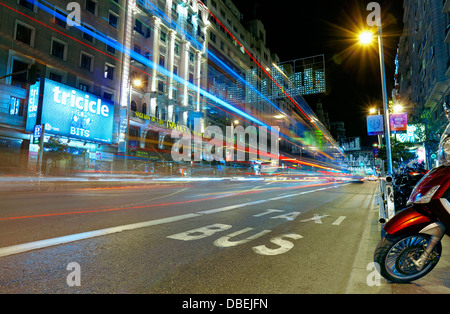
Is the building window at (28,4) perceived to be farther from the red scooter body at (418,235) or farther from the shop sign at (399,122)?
the red scooter body at (418,235)

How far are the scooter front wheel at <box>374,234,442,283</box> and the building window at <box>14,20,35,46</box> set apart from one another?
2769 cm

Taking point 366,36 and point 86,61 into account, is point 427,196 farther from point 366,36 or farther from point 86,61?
point 86,61

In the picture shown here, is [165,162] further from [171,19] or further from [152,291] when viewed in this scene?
[152,291]

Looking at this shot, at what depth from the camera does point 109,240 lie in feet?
14.1

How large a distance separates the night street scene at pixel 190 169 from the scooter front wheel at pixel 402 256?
0.05 ft

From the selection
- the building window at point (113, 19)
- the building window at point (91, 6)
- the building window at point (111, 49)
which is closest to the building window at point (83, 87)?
the building window at point (111, 49)

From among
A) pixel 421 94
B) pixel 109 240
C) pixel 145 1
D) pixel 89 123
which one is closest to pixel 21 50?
pixel 89 123

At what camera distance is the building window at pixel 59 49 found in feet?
75.8

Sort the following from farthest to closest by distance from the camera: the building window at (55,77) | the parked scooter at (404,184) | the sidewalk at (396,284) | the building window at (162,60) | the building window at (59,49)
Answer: the building window at (162,60)
the building window at (59,49)
the building window at (55,77)
the parked scooter at (404,184)
the sidewalk at (396,284)

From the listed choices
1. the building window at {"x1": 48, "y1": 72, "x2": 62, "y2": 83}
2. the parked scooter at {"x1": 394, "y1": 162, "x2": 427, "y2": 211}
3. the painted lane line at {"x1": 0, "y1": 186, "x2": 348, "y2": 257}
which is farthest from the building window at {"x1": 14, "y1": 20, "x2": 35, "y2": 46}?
the parked scooter at {"x1": 394, "y1": 162, "x2": 427, "y2": 211}

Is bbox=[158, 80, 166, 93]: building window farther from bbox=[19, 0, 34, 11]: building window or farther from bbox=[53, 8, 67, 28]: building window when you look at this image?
bbox=[19, 0, 34, 11]: building window

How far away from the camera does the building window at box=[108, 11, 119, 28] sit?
28.3 m

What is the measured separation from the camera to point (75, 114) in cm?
2356

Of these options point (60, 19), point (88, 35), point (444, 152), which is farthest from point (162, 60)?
point (444, 152)
